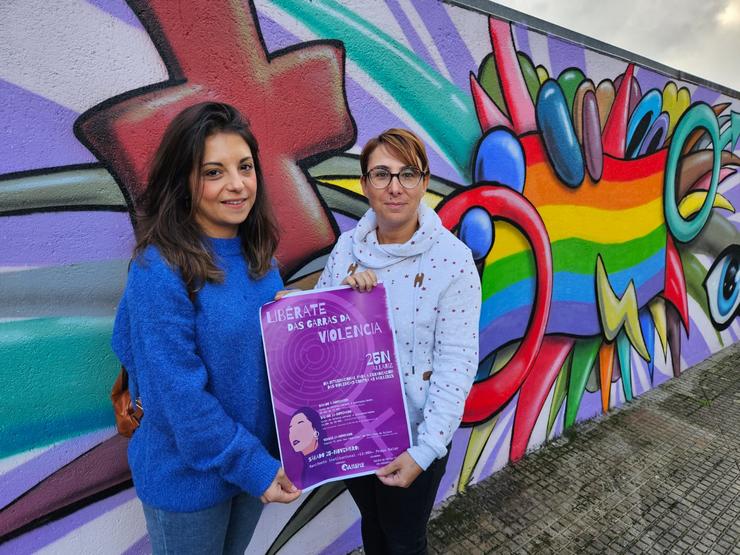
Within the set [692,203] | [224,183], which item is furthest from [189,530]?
[692,203]

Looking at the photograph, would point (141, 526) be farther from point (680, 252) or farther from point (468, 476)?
point (680, 252)

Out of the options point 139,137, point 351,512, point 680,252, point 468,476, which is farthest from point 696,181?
point 139,137

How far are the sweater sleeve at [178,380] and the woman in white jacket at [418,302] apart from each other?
51 centimetres

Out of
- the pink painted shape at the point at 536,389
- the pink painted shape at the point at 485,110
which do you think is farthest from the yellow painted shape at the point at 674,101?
the pink painted shape at the point at 536,389

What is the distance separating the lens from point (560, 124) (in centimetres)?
290

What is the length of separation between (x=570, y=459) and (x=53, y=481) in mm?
3071

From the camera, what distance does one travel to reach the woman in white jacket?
4.86 feet

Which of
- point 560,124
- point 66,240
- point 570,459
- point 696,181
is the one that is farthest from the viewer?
point 696,181

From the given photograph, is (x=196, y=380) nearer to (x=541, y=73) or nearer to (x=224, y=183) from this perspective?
(x=224, y=183)

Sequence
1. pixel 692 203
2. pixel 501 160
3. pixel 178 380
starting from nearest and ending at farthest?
pixel 178 380
pixel 501 160
pixel 692 203

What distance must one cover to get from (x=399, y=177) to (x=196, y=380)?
866 millimetres

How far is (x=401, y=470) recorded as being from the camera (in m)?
1.48

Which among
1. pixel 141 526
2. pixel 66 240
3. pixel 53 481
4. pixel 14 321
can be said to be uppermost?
pixel 66 240

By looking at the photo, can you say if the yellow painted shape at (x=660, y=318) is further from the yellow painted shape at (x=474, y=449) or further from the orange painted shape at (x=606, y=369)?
the yellow painted shape at (x=474, y=449)
